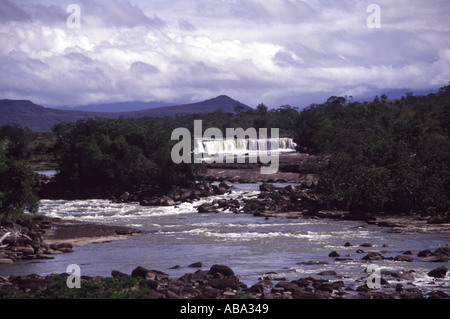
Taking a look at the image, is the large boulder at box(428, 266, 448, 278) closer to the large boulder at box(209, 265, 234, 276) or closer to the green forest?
the large boulder at box(209, 265, 234, 276)

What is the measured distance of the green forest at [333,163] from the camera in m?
38.2

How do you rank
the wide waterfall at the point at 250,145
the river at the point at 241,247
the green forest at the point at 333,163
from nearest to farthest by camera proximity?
the river at the point at 241,247 → the green forest at the point at 333,163 → the wide waterfall at the point at 250,145

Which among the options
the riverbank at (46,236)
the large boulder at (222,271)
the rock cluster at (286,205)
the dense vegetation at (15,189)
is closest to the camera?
the large boulder at (222,271)

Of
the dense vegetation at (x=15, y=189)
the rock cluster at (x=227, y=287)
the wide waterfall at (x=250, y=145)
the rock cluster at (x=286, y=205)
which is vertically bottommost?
the rock cluster at (x=227, y=287)

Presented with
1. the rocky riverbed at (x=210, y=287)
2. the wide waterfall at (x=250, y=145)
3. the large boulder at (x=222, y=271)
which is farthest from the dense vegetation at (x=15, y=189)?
the wide waterfall at (x=250, y=145)

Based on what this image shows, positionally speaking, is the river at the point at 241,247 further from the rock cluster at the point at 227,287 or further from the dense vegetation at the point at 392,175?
the dense vegetation at the point at 392,175

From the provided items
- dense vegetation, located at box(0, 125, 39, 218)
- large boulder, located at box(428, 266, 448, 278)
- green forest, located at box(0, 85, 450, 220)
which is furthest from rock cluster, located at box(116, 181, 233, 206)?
large boulder, located at box(428, 266, 448, 278)

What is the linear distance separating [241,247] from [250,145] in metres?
77.7

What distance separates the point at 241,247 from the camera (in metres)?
29.7

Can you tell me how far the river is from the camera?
23969 mm

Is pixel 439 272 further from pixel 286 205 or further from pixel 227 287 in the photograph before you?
pixel 286 205

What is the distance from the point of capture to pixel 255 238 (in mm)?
32375

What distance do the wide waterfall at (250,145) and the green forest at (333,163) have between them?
39.2ft
